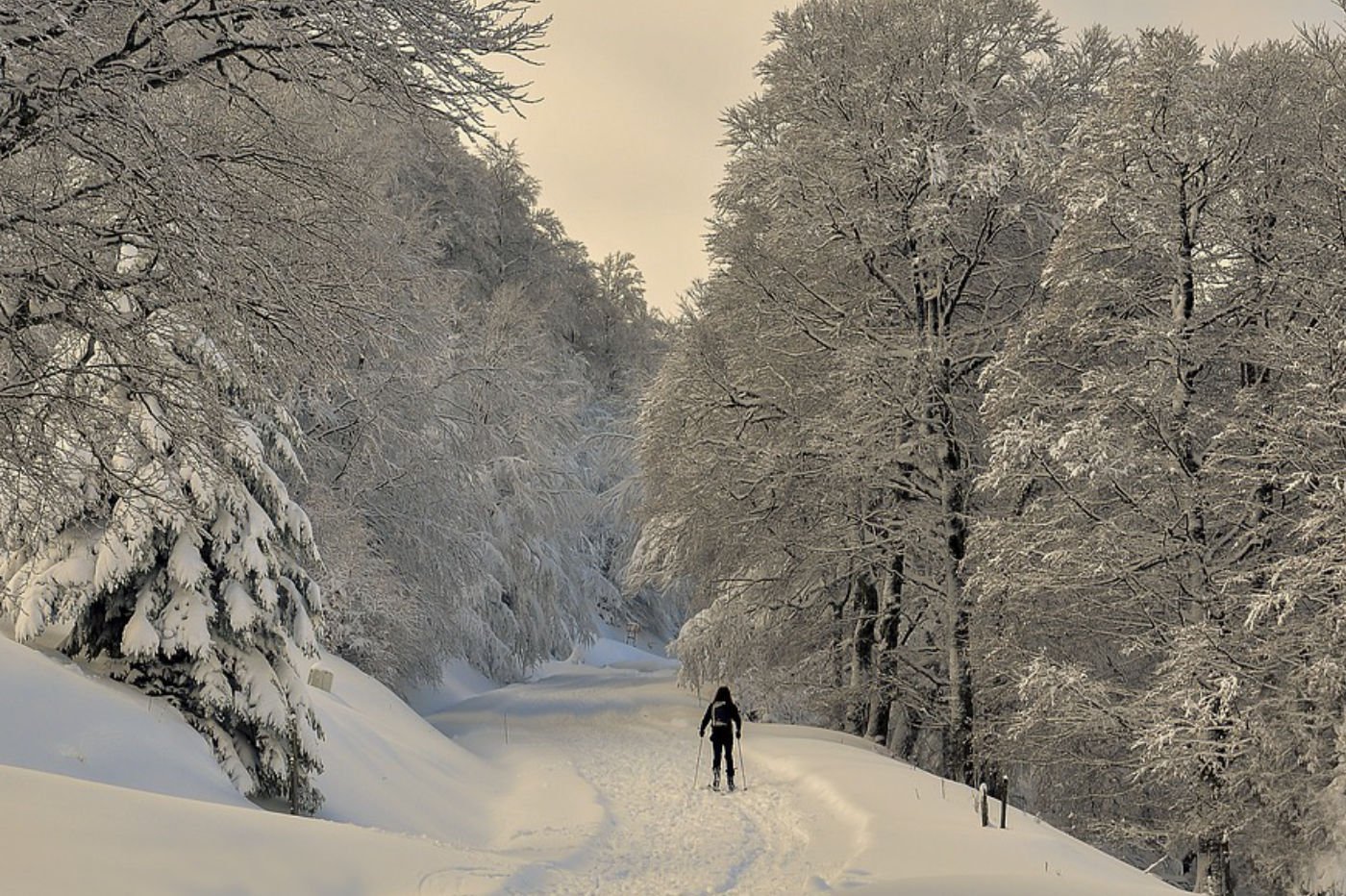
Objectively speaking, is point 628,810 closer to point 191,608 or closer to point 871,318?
point 191,608

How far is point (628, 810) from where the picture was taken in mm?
12781

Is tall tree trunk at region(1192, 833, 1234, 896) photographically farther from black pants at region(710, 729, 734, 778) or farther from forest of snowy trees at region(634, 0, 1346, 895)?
black pants at region(710, 729, 734, 778)

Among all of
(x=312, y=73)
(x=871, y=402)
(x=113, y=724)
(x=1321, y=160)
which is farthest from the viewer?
(x=871, y=402)

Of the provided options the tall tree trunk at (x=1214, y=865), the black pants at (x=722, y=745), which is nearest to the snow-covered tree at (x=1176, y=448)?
the tall tree trunk at (x=1214, y=865)

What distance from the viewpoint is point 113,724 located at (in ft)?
28.0

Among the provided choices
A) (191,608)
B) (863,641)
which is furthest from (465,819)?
(863,641)

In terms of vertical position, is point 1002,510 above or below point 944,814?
above

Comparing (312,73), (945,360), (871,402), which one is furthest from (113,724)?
(945,360)

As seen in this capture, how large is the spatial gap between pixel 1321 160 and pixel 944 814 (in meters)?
8.03

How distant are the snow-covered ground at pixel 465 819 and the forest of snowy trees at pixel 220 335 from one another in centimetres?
75

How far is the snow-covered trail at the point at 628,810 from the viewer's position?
9172mm

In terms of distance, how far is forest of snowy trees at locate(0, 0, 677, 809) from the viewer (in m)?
5.09

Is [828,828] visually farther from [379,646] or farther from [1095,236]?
[379,646]

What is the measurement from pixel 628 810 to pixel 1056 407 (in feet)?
23.0
